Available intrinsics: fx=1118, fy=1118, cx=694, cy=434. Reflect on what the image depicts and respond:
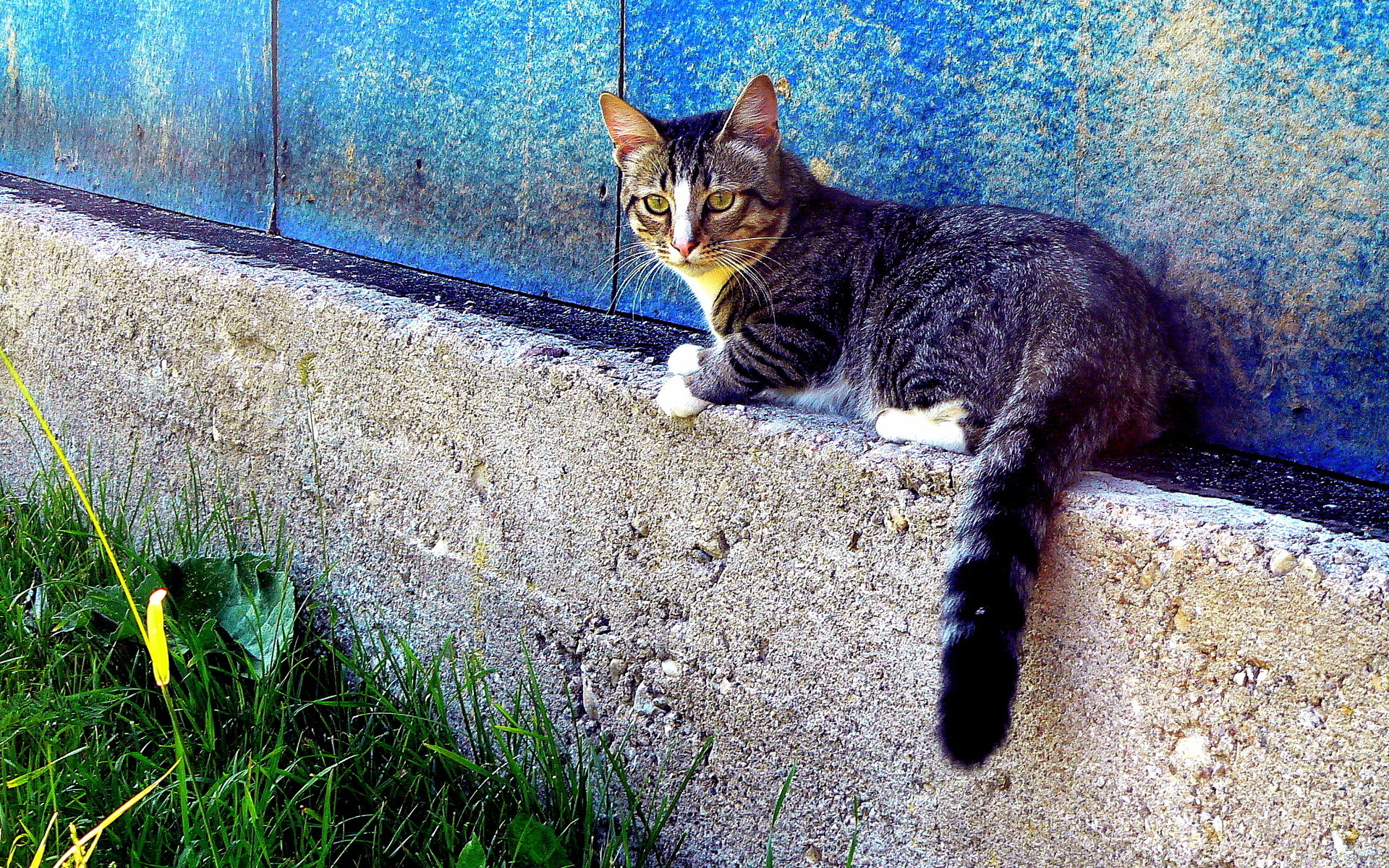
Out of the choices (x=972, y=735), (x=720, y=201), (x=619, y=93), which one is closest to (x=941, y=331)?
(x=720, y=201)

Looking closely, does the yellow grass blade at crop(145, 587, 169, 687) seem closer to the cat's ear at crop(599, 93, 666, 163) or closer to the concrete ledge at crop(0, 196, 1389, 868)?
the concrete ledge at crop(0, 196, 1389, 868)

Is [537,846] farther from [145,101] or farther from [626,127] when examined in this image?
[145,101]

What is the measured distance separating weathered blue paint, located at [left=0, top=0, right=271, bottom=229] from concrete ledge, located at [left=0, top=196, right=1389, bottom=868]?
87 cm

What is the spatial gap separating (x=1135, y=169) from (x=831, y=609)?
42.0 inches

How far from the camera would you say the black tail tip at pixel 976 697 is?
4.91 feet

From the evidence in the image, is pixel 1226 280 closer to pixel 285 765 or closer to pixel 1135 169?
pixel 1135 169

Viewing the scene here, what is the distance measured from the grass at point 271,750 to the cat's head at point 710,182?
1.00m

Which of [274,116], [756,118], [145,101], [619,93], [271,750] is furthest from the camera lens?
[145,101]

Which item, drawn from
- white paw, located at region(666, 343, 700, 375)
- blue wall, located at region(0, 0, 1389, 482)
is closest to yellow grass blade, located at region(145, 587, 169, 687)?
white paw, located at region(666, 343, 700, 375)

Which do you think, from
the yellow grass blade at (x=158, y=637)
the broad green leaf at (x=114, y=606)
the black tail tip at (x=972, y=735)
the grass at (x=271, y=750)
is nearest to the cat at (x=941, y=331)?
the black tail tip at (x=972, y=735)

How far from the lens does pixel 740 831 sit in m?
2.12

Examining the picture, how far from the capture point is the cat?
1.62m

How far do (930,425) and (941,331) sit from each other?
0.72 feet

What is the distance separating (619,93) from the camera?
9.91 feet
